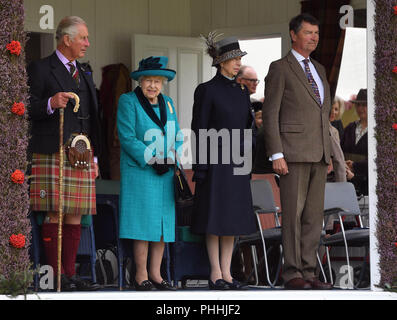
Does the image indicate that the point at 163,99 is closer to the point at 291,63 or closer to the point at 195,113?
the point at 195,113

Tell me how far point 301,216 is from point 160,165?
1085mm

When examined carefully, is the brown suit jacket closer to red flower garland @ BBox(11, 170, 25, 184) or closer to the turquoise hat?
the turquoise hat

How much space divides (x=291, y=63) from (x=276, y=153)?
685mm

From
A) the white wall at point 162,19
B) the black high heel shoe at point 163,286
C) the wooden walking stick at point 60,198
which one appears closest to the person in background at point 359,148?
the white wall at point 162,19

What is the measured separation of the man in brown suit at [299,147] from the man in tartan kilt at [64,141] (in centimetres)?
128

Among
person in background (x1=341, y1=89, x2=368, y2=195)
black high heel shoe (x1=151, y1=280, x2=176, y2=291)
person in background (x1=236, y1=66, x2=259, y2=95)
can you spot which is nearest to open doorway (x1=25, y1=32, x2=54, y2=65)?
person in background (x1=236, y1=66, x2=259, y2=95)

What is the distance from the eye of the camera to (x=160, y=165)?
275 inches

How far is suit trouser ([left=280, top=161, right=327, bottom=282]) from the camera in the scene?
7035mm

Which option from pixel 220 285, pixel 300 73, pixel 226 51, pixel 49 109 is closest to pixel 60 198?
pixel 49 109

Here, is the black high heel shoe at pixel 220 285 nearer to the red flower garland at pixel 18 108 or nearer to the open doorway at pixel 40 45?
the red flower garland at pixel 18 108

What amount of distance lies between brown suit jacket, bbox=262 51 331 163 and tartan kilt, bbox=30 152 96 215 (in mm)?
1394

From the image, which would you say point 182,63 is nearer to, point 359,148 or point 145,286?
point 359,148
